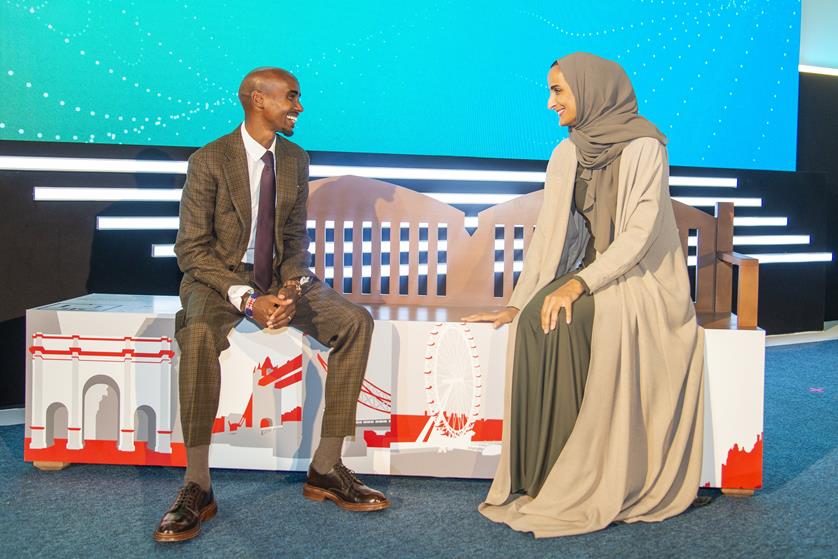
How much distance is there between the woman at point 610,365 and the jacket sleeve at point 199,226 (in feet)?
3.54

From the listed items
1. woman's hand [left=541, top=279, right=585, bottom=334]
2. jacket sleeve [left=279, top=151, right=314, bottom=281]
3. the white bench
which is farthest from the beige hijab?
jacket sleeve [left=279, top=151, right=314, bottom=281]

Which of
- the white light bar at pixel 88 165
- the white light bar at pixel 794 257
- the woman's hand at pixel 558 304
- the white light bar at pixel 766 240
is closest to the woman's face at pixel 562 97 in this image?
the woman's hand at pixel 558 304

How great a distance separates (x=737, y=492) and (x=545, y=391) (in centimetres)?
83

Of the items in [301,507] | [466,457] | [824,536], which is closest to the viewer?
[824,536]

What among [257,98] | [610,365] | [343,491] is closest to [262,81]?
[257,98]

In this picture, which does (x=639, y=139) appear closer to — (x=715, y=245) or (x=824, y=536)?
(x=715, y=245)

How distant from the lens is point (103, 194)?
423 cm

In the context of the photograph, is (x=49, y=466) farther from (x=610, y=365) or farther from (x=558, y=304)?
(x=610, y=365)

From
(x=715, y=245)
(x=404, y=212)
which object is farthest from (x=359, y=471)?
(x=715, y=245)

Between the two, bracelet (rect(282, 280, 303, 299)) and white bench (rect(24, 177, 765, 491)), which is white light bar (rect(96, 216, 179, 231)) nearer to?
white bench (rect(24, 177, 765, 491))

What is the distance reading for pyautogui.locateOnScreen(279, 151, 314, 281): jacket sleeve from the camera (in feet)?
10.8

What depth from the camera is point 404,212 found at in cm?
379

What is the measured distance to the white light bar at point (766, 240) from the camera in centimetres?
594

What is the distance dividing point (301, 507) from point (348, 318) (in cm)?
65
